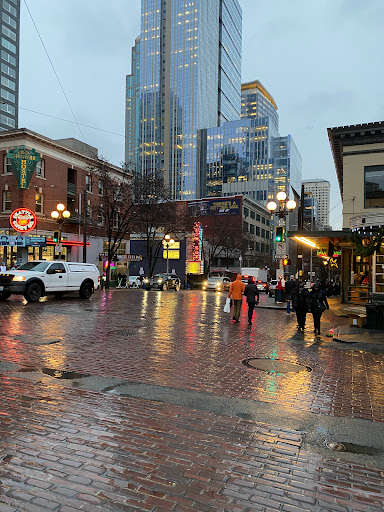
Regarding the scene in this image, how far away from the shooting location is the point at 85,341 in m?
9.72

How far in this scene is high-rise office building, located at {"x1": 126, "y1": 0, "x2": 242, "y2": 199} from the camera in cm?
16150

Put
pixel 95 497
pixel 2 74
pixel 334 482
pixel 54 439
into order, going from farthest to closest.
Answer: pixel 2 74, pixel 54 439, pixel 334 482, pixel 95 497

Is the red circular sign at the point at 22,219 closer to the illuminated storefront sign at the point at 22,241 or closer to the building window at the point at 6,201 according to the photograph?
the illuminated storefront sign at the point at 22,241

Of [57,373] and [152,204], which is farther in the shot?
[152,204]

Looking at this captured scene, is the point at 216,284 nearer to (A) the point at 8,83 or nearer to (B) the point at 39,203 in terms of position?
(B) the point at 39,203

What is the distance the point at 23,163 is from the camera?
34.9 meters

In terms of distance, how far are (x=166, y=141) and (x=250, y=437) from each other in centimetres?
17149

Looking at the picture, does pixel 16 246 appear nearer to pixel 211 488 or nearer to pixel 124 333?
pixel 124 333

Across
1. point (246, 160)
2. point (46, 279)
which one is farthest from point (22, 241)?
point (246, 160)

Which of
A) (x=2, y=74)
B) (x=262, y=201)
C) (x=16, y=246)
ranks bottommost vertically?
(x=16, y=246)

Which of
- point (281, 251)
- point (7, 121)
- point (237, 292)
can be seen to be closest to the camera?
point (237, 292)

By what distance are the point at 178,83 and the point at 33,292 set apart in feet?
530

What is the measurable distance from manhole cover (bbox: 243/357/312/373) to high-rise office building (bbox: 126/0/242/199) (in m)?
153

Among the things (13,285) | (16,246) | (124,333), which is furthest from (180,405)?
(16,246)
